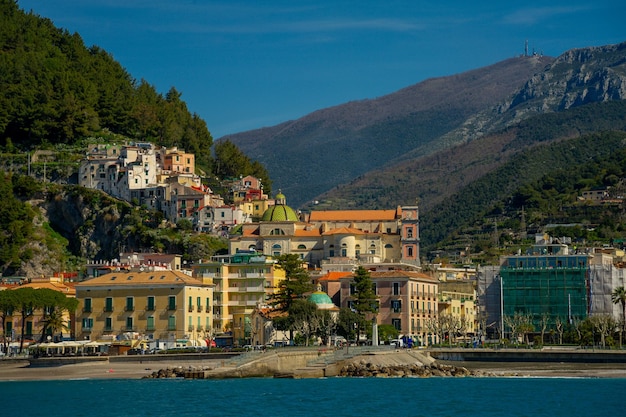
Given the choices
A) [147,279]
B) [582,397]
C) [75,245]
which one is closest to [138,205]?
[75,245]

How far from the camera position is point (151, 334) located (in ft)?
363

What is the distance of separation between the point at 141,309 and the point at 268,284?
55.6 feet

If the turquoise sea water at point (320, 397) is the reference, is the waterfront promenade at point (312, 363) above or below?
above

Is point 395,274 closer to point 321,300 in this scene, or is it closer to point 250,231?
point 321,300

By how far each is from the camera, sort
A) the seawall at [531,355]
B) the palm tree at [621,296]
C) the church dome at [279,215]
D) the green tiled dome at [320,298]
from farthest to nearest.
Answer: the church dome at [279,215]
the palm tree at [621,296]
the green tiled dome at [320,298]
the seawall at [531,355]

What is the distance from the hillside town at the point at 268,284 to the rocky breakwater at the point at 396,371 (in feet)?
31.3

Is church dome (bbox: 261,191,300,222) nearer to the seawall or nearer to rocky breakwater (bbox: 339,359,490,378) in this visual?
the seawall

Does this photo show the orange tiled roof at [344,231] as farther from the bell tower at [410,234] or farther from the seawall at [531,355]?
the seawall at [531,355]

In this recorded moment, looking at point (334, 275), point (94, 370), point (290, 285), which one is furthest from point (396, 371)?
point (334, 275)

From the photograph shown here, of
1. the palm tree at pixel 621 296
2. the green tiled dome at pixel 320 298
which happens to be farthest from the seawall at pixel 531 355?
the palm tree at pixel 621 296

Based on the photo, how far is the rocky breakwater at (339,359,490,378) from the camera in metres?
97.7

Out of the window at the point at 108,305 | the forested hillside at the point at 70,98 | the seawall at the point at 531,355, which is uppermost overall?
the forested hillside at the point at 70,98

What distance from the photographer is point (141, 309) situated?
111000 millimetres

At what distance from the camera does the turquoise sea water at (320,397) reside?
7438cm
